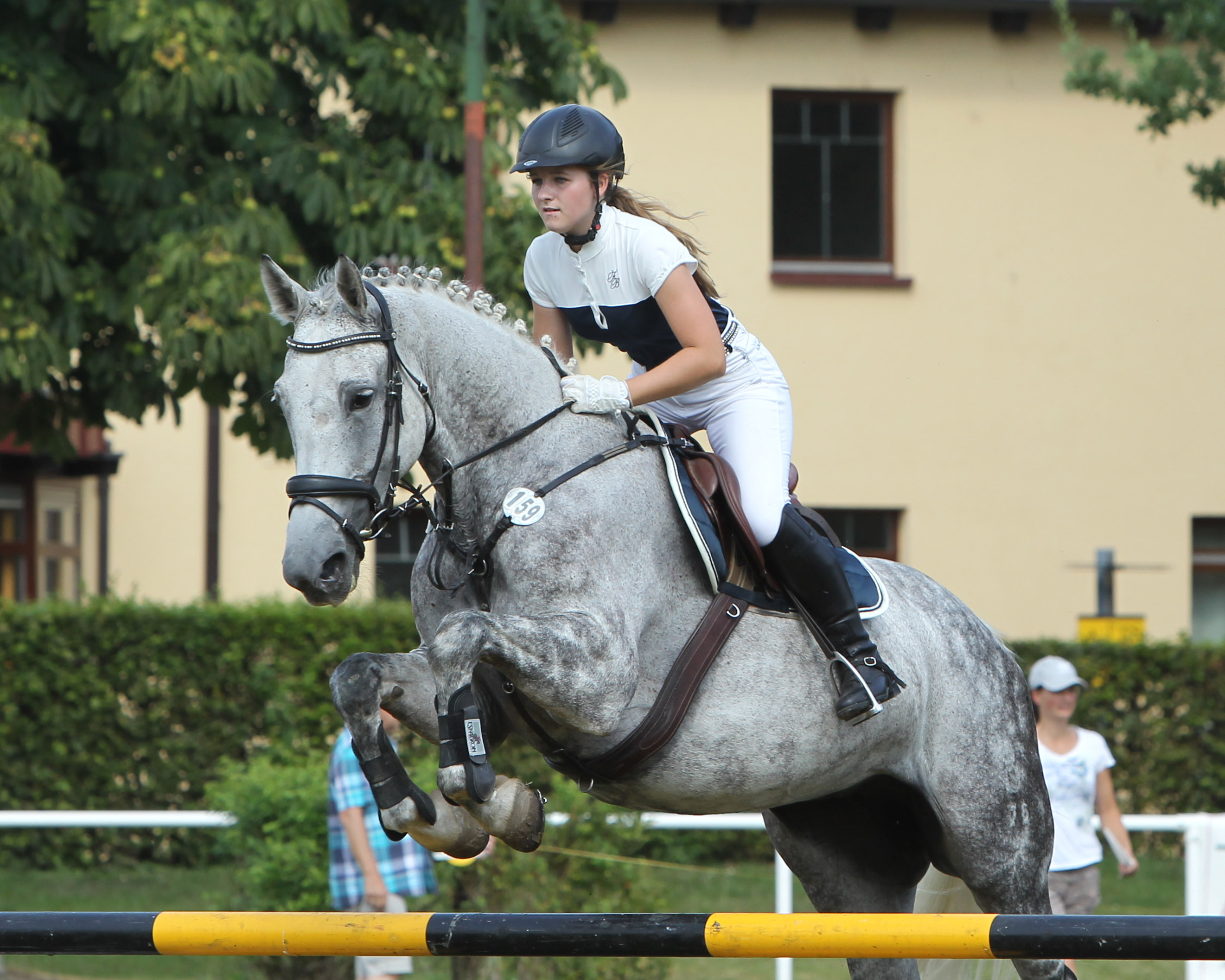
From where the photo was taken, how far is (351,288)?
3.64m

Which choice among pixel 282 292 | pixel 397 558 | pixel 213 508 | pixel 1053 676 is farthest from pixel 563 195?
pixel 213 508

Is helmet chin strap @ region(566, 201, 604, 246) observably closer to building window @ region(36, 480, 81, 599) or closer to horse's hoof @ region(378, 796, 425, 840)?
horse's hoof @ region(378, 796, 425, 840)

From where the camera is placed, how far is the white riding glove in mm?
3883

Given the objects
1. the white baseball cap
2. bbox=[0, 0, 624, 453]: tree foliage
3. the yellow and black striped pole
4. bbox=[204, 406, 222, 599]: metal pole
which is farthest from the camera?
bbox=[204, 406, 222, 599]: metal pole

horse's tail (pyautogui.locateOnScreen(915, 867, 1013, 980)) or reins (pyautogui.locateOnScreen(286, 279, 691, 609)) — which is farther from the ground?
reins (pyautogui.locateOnScreen(286, 279, 691, 609))

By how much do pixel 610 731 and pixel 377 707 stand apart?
55 cm

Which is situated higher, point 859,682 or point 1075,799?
point 859,682

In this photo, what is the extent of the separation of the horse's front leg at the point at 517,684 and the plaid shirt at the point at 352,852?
3.32 m

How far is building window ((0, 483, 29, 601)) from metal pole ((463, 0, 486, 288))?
938cm

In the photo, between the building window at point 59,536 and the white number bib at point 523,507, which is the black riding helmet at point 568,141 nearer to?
the white number bib at point 523,507

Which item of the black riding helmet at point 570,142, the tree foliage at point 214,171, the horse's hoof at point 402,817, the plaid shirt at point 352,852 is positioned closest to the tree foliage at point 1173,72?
the tree foliage at point 214,171

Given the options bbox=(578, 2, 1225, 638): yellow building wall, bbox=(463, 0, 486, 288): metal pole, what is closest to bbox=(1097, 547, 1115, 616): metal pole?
bbox=(578, 2, 1225, 638): yellow building wall

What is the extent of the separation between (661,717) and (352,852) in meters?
3.54

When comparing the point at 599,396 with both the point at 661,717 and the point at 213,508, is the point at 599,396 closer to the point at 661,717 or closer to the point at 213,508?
the point at 661,717
